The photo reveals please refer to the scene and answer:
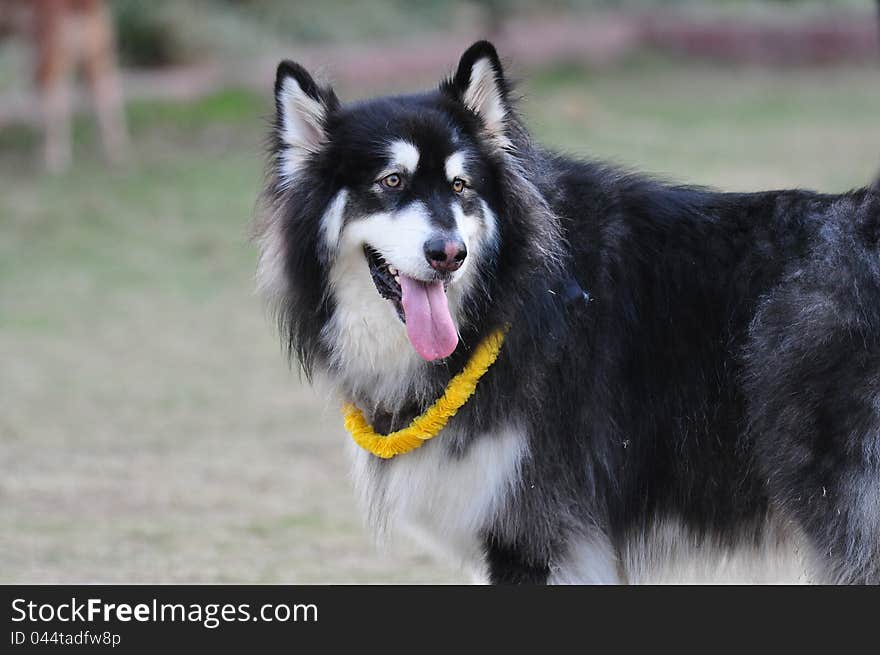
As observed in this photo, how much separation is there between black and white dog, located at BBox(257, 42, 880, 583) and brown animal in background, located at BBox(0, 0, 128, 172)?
11.8 meters

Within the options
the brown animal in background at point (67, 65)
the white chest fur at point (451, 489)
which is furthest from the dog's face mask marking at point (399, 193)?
the brown animal in background at point (67, 65)


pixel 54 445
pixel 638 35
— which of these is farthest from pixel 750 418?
pixel 638 35

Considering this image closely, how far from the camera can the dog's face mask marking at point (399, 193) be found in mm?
4555

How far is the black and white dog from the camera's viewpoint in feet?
14.8

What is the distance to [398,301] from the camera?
4.69 m

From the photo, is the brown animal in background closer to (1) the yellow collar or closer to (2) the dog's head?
(2) the dog's head

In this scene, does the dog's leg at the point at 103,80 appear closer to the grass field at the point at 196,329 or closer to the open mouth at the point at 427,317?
the grass field at the point at 196,329

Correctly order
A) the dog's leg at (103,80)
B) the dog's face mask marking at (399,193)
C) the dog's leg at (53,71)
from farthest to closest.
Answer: the dog's leg at (103,80) < the dog's leg at (53,71) < the dog's face mask marking at (399,193)

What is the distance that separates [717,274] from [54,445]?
18.1 feet

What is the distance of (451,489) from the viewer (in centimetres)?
466

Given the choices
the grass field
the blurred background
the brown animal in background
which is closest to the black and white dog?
the blurred background

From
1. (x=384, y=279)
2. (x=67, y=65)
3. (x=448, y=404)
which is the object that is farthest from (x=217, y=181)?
(x=448, y=404)
